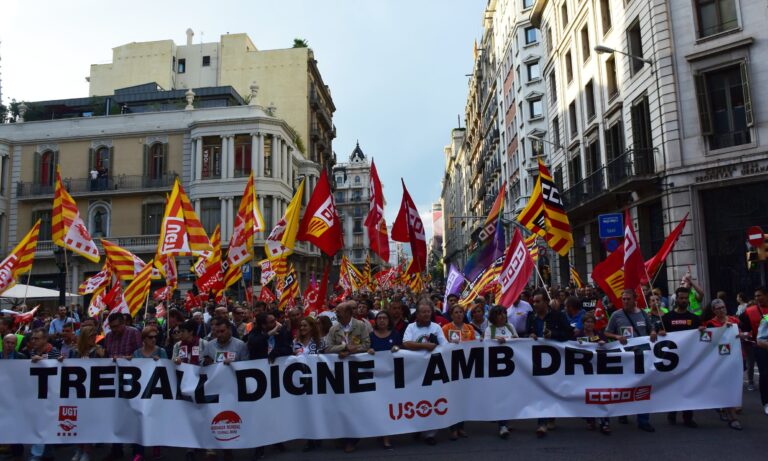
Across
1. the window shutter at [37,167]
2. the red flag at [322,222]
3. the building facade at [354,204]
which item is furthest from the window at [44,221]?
the building facade at [354,204]

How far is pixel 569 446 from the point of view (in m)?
6.63

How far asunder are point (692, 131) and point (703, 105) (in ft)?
2.98

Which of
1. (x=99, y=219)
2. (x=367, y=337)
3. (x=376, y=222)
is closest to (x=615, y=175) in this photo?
(x=376, y=222)

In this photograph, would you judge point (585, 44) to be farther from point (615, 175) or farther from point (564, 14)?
point (615, 175)

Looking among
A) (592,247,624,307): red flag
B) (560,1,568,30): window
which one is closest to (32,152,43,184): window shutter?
(560,1,568,30): window

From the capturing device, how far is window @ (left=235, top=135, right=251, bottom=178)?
37938 mm

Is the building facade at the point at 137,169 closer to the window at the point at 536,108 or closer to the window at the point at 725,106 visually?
the window at the point at 536,108

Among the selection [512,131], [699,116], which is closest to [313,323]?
[699,116]

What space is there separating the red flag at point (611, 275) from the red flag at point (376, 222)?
4.14 metres

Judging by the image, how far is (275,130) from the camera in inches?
1524

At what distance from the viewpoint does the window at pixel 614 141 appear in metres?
24.0

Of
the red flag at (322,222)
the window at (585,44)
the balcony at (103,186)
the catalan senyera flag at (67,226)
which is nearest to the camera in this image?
the red flag at (322,222)

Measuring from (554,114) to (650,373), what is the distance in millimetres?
28292

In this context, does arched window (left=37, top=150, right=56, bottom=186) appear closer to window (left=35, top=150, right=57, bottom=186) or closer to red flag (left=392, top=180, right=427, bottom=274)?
window (left=35, top=150, right=57, bottom=186)
